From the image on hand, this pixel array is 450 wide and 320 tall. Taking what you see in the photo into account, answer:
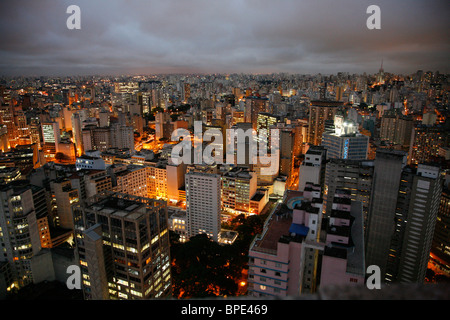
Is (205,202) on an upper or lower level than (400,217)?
lower

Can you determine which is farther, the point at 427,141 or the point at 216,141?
the point at 216,141

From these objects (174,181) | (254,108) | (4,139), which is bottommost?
(174,181)

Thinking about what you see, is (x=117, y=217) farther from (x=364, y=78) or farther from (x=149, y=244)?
(x=364, y=78)

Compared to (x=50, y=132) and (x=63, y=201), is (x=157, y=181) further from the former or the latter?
(x=50, y=132)

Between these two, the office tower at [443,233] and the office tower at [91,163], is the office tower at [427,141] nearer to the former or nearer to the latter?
the office tower at [443,233]

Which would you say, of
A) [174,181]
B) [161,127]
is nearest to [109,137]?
[161,127]

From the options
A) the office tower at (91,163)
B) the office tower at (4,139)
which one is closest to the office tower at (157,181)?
the office tower at (91,163)

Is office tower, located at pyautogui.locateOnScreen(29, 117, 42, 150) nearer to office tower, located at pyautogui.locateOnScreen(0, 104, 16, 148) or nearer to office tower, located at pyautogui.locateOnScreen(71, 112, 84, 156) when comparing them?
office tower, located at pyautogui.locateOnScreen(0, 104, 16, 148)
